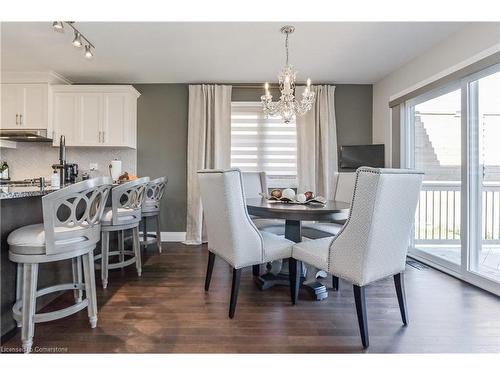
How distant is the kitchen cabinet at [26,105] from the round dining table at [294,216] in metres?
3.37

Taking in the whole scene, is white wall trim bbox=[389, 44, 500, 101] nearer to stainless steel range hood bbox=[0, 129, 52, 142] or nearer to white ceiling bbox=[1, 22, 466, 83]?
white ceiling bbox=[1, 22, 466, 83]

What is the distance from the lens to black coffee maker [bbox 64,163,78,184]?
12.0 feet

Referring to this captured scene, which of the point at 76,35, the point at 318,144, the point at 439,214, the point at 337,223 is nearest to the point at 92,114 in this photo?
the point at 76,35

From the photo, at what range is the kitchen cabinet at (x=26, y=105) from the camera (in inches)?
142

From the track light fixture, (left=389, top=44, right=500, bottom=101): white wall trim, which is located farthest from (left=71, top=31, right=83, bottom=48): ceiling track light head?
(left=389, top=44, right=500, bottom=101): white wall trim

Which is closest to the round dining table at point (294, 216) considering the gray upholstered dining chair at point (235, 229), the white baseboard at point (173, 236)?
the gray upholstered dining chair at point (235, 229)

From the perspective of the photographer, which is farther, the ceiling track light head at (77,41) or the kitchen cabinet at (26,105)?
the kitchen cabinet at (26,105)

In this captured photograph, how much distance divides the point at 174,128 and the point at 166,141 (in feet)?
0.79

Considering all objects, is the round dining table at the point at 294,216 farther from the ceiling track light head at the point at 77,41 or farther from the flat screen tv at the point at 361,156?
the ceiling track light head at the point at 77,41

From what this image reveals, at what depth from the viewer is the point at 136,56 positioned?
3207 mm

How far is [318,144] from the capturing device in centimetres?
406

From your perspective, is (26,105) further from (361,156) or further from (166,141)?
(361,156)

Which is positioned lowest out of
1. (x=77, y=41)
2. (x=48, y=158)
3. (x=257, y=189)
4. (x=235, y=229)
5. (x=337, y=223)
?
(x=337, y=223)
